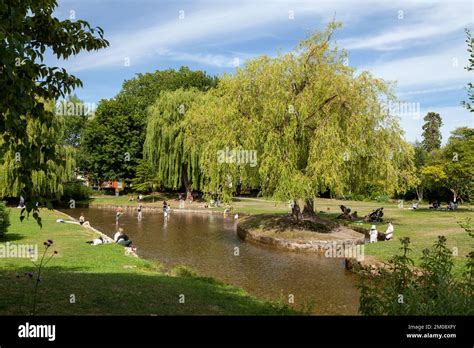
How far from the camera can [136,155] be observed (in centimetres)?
5831

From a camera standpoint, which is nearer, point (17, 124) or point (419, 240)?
point (17, 124)

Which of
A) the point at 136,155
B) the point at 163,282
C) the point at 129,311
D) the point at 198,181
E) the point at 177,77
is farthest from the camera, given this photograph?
the point at 177,77

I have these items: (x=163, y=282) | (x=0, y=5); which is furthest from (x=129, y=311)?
(x=0, y=5)

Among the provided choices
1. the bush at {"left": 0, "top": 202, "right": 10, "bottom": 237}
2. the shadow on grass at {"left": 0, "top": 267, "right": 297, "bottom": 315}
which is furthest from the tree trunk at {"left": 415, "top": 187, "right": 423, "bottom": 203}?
the bush at {"left": 0, "top": 202, "right": 10, "bottom": 237}

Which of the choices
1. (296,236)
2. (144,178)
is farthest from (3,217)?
(144,178)

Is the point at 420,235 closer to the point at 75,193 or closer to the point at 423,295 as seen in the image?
the point at 423,295

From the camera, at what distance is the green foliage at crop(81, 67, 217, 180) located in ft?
187

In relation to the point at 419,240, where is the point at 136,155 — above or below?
above

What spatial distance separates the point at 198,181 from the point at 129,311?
40.4 m
